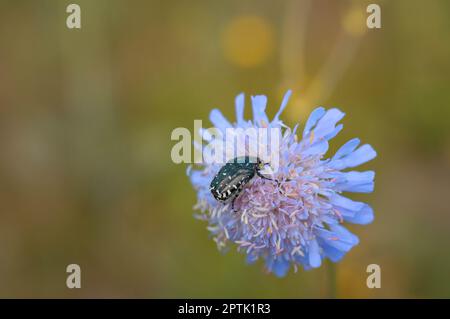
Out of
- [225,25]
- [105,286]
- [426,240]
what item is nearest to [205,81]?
[225,25]

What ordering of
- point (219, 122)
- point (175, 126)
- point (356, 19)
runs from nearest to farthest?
point (219, 122) → point (356, 19) → point (175, 126)

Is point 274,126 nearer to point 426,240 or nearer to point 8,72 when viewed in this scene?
point 426,240

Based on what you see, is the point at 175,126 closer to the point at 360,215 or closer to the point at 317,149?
the point at 317,149

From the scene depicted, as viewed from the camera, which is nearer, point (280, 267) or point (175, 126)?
point (280, 267)

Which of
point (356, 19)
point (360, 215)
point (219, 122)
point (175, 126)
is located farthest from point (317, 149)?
point (175, 126)
